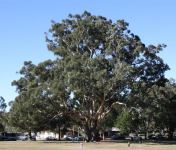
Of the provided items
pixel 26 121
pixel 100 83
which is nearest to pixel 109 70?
pixel 100 83

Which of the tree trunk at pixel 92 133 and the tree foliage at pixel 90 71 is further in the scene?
the tree trunk at pixel 92 133

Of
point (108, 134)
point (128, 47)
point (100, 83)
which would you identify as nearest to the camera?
point (100, 83)

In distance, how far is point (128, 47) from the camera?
3359 inches

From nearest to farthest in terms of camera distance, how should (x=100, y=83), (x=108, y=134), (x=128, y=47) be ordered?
(x=100, y=83), (x=128, y=47), (x=108, y=134)

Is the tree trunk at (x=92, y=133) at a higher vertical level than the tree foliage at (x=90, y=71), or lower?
lower

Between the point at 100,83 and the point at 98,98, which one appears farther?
the point at 98,98

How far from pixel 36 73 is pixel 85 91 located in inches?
450

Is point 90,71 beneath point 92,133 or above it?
above

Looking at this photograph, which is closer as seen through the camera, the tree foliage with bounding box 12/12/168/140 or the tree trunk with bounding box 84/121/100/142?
the tree foliage with bounding box 12/12/168/140

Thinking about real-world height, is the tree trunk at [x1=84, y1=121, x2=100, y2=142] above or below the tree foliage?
below

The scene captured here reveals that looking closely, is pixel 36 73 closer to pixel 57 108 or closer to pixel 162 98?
pixel 57 108

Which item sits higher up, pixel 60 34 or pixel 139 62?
pixel 60 34

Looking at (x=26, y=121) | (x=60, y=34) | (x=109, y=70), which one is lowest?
(x=26, y=121)

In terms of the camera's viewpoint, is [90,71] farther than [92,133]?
No
